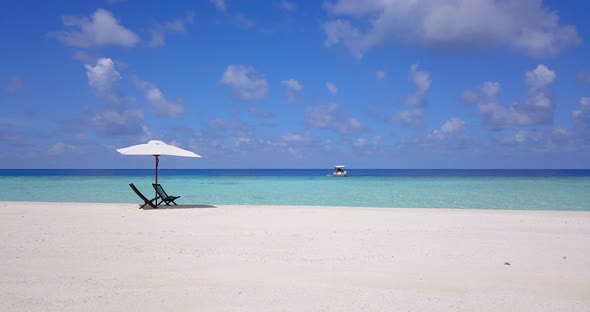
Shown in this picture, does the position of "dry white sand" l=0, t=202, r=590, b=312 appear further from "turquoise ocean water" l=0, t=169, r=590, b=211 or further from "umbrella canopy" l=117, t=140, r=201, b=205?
"turquoise ocean water" l=0, t=169, r=590, b=211

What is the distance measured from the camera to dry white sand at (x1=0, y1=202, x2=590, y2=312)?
4781 millimetres

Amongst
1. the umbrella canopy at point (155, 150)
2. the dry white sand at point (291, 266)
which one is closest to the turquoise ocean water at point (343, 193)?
the umbrella canopy at point (155, 150)

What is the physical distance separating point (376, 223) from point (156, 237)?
527 centimetres

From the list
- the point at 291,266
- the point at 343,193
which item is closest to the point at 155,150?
the point at 291,266

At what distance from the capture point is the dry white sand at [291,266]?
4.78m

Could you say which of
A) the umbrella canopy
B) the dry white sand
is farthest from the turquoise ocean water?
the dry white sand

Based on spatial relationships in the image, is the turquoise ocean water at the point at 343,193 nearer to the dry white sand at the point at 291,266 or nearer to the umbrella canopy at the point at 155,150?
the umbrella canopy at the point at 155,150

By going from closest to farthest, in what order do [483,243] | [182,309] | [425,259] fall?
[182,309], [425,259], [483,243]

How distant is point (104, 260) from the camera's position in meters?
6.65

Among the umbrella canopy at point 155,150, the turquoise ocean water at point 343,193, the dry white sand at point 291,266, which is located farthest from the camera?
the turquoise ocean water at point 343,193

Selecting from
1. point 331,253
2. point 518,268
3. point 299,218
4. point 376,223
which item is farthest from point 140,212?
point 518,268

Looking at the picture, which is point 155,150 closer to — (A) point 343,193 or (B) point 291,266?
(B) point 291,266

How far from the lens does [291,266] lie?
20.8 ft

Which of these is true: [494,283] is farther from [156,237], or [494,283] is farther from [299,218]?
[299,218]
